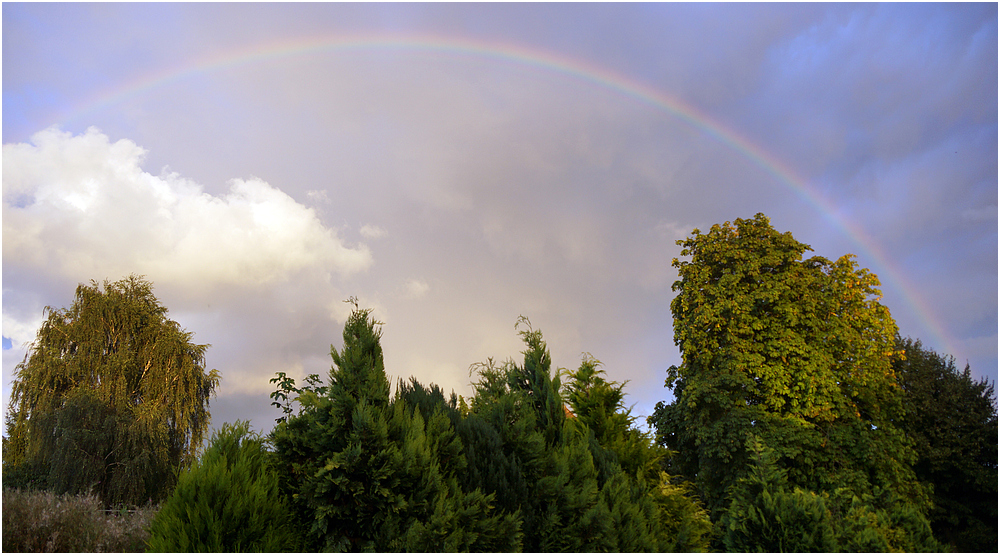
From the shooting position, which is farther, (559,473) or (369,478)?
(559,473)

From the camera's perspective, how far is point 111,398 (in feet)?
78.8

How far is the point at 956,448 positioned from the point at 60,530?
87.9ft

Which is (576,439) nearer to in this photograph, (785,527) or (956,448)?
(785,527)

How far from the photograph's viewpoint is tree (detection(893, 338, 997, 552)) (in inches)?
821

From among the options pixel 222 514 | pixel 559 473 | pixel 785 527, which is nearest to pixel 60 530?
pixel 222 514

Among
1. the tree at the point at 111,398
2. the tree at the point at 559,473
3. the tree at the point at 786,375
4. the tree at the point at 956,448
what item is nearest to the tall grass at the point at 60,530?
the tree at the point at 559,473

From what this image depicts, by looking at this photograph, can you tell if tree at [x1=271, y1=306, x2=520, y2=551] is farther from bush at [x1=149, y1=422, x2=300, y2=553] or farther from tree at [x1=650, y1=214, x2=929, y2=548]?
tree at [x1=650, y1=214, x2=929, y2=548]

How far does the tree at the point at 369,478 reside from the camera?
6113 millimetres

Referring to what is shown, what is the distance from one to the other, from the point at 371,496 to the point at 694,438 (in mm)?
16979

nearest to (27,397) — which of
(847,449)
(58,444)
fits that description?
(58,444)

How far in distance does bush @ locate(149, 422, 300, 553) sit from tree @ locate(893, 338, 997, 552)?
23257 mm

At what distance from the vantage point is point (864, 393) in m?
19.3

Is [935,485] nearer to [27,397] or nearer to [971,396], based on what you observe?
[971,396]

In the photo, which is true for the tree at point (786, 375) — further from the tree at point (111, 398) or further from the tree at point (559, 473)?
the tree at point (111, 398)
